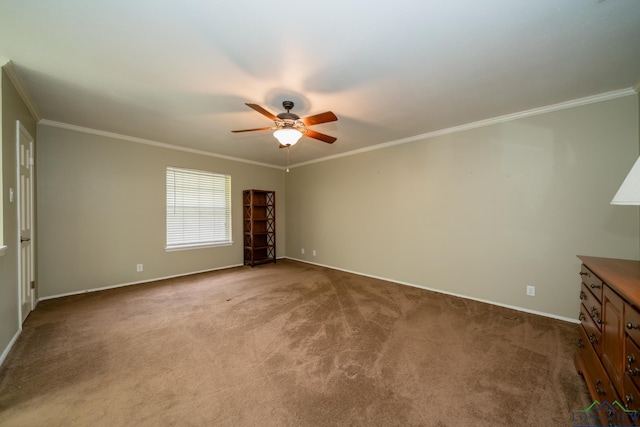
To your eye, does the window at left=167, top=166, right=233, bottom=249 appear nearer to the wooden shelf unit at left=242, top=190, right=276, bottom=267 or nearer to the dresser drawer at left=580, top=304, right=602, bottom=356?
the wooden shelf unit at left=242, top=190, right=276, bottom=267

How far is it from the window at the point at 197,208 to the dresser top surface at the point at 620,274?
5.27 meters

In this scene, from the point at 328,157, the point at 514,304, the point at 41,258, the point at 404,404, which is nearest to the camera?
the point at 404,404

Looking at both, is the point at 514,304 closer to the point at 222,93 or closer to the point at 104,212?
the point at 222,93

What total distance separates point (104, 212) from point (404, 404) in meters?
4.65

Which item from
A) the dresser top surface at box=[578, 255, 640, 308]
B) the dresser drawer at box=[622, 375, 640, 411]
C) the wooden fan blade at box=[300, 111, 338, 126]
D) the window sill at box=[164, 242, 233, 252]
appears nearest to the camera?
the dresser drawer at box=[622, 375, 640, 411]

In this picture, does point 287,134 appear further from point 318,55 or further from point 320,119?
point 318,55

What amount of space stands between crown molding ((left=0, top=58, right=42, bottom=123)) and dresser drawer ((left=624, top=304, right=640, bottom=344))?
444cm

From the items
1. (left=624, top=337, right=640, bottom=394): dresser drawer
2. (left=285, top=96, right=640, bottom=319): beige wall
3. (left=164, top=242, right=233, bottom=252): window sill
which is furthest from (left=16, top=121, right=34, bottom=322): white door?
(left=624, top=337, right=640, bottom=394): dresser drawer

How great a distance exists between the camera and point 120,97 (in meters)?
2.60

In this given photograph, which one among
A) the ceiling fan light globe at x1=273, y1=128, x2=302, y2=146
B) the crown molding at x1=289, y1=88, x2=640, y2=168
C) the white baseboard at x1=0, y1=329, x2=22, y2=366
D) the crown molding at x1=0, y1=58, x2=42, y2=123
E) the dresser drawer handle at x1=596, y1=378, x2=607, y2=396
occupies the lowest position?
the white baseboard at x1=0, y1=329, x2=22, y2=366

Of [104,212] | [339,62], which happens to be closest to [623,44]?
[339,62]

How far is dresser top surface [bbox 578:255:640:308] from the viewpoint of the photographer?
45.3 inches

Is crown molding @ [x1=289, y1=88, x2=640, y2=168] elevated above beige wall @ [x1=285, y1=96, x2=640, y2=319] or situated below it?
above

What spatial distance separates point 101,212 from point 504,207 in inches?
228
